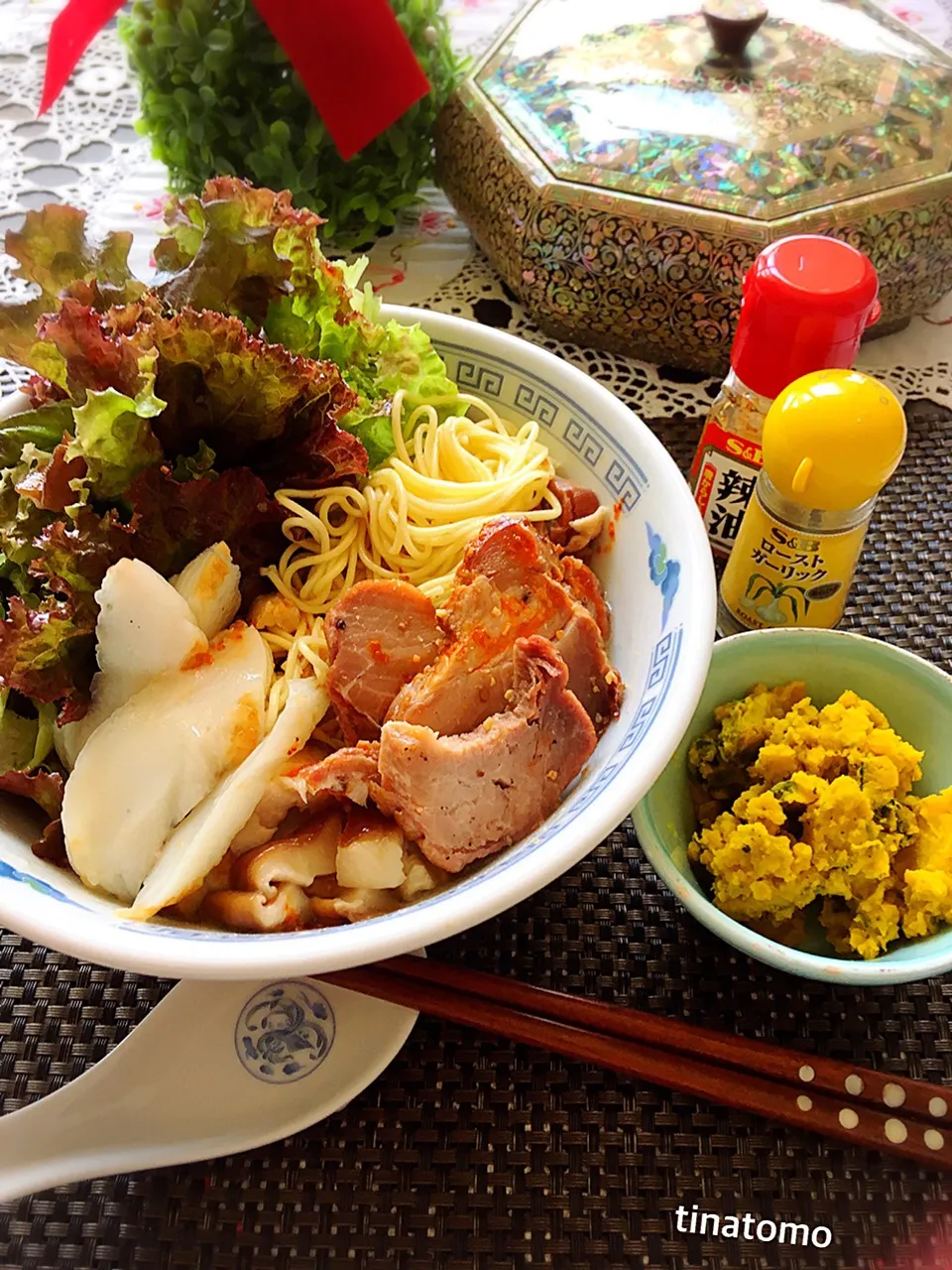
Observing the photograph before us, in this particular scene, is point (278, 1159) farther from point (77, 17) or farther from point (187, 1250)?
point (77, 17)

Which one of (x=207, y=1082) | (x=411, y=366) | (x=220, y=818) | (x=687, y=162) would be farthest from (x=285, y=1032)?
(x=687, y=162)

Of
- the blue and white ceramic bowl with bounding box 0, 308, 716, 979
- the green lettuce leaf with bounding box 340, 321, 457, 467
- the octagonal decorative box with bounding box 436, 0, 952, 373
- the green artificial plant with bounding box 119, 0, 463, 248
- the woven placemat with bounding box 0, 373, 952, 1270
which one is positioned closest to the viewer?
the blue and white ceramic bowl with bounding box 0, 308, 716, 979

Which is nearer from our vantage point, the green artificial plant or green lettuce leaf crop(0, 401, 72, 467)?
green lettuce leaf crop(0, 401, 72, 467)

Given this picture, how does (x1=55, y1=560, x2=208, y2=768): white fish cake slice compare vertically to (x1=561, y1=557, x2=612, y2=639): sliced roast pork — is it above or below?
above

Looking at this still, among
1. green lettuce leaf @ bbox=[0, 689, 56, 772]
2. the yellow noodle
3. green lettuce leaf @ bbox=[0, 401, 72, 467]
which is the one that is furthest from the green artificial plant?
green lettuce leaf @ bbox=[0, 689, 56, 772]

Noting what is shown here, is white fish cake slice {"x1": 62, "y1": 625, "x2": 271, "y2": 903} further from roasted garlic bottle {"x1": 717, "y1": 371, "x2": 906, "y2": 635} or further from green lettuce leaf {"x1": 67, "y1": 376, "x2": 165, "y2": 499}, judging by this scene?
roasted garlic bottle {"x1": 717, "y1": 371, "x2": 906, "y2": 635}

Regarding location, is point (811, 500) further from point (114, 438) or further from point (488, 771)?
point (114, 438)

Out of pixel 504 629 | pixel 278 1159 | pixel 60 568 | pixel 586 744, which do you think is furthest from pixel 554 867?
pixel 60 568
